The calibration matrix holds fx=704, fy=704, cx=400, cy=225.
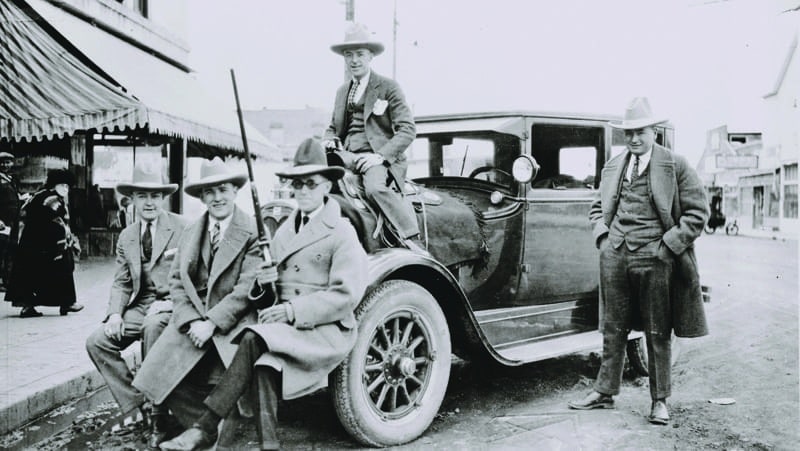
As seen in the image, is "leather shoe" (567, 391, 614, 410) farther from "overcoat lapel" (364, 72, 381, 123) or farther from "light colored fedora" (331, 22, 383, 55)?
"light colored fedora" (331, 22, 383, 55)

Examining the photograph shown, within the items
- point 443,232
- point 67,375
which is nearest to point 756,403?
point 443,232

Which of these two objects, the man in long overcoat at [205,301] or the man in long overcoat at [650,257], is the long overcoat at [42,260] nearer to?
the man in long overcoat at [205,301]

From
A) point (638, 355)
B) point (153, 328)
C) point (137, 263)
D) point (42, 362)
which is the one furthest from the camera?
point (638, 355)

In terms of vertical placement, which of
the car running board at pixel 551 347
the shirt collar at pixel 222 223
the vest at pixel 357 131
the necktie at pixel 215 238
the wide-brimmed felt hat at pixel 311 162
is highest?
the vest at pixel 357 131

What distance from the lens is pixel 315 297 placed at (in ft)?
11.3

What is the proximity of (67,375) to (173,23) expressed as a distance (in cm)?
1033

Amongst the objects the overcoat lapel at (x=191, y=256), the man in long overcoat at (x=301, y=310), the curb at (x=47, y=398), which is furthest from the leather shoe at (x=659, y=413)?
the curb at (x=47, y=398)

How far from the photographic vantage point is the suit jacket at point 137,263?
4.22 meters

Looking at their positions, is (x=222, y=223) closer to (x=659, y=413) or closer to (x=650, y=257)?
(x=650, y=257)

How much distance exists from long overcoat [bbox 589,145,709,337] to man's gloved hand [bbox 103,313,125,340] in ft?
10.9

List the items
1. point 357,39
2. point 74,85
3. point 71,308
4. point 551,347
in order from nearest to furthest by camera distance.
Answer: point 357,39, point 551,347, point 71,308, point 74,85

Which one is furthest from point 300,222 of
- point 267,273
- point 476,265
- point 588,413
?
point 588,413

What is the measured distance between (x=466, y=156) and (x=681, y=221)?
1.85m

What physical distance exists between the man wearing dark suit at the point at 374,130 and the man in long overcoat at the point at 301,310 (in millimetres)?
625
